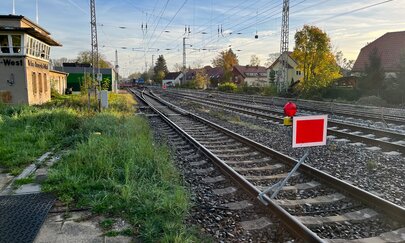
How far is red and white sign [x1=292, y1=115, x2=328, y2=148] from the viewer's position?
15.8ft

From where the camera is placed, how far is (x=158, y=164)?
6.53 m

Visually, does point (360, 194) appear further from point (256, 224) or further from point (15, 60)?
point (15, 60)

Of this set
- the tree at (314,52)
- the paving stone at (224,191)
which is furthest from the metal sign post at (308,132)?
the tree at (314,52)

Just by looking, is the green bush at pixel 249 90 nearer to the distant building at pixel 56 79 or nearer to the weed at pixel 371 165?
the distant building at pixel 56 79

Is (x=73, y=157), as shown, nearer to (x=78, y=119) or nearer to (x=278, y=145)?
(x=278, y=145)

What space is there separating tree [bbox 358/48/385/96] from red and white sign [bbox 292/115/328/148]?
28.6m

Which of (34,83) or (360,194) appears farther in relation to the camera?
(34,83)

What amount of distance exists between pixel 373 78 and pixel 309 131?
2980 centimetres

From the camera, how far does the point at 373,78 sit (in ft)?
99.8

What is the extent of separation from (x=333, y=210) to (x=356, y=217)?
0.34m

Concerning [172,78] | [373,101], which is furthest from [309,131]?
[172,78]

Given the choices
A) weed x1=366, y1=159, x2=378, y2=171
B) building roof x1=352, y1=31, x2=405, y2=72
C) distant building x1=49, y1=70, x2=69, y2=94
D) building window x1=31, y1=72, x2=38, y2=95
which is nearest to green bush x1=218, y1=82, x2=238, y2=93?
building roof x1=352, y1=31, x2=405, y2=72

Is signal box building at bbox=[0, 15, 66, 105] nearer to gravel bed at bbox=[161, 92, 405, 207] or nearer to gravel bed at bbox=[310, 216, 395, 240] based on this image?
gravel bed at bbox=[161, 92, 405, 207]

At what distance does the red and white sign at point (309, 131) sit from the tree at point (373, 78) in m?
28.6
